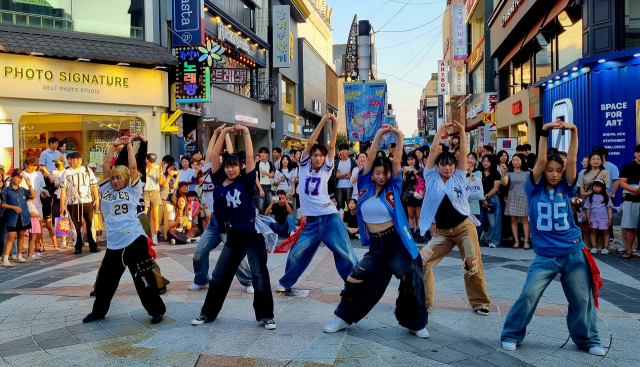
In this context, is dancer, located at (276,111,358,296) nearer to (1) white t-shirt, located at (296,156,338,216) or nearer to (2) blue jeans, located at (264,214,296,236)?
(1) white t-shirt, located at (296,156,338,216)

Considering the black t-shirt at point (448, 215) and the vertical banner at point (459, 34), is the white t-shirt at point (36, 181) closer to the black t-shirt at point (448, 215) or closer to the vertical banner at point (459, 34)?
the black t-shirt at point (448, 215)

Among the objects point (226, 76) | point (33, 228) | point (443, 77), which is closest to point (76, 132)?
point (33, 228)

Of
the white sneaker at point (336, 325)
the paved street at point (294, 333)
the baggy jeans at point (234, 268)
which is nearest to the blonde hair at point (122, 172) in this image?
the baggy jeans at point (234, 268)

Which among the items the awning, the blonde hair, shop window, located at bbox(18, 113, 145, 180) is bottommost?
the blonde hair

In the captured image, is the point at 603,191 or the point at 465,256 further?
the point at 603,191

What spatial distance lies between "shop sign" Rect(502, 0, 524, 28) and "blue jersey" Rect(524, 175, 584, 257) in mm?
19081

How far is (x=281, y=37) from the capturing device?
33.2m

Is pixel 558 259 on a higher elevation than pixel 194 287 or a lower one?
higher

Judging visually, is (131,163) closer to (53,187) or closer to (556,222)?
(556,222)

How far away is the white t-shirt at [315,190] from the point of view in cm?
659

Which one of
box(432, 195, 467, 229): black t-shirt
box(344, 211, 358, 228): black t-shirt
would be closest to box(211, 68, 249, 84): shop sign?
box(344, 211, 358, 228): black t-shirt

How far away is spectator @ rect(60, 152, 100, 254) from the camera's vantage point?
10602mm

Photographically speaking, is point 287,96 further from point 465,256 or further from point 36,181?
point 465,256

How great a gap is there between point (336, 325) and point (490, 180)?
7.11 meters
